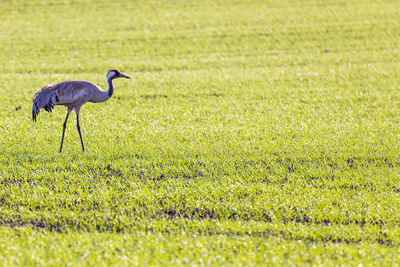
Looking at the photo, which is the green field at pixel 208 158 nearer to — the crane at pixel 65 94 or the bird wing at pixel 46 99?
the bird wing at pixel 46 99

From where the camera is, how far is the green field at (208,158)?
27.2ft

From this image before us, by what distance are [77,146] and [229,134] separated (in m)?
4.83

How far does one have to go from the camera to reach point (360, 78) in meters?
22.2

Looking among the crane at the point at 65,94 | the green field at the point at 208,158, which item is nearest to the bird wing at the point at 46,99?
the crane at the point at 65,94

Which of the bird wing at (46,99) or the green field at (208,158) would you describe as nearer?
the green field at (208,158)

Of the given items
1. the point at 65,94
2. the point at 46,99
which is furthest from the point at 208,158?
the point at 46,99

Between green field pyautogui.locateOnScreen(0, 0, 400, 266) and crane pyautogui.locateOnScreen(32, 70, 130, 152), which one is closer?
green field pyautogui.locateOnScreen(0, 0, 400, 266)

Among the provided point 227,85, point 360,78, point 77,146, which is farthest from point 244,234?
point 360,78

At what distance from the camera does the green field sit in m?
8.28

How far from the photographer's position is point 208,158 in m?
12.4

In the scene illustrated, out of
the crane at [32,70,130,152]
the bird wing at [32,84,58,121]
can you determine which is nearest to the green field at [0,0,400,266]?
the bird wing at [32,84,58,121]

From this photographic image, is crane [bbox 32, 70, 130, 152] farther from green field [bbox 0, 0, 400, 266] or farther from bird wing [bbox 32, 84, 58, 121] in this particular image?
green field [bbox 0, 0, 400, 266]

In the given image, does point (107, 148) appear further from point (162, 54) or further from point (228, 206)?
point (162, 54)

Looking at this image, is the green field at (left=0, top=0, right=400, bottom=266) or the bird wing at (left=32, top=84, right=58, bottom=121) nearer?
the green field at (left=0, top=0, right=400, bottom=266)
